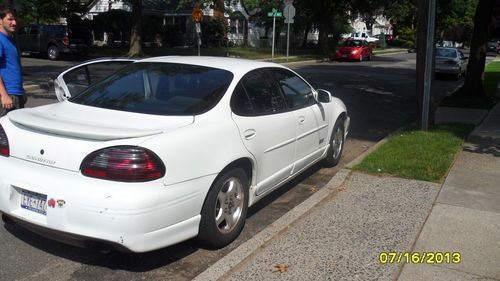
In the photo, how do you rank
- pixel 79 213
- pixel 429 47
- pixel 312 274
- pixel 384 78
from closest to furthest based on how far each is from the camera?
pixel 79 213, pixel 312 274, pixel 429 47, pixel 384 78

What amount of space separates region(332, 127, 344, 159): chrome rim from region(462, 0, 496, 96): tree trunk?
851 cm

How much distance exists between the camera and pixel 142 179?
336 centimetres

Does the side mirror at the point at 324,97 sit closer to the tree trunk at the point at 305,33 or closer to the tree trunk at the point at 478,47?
the tree trunk at the point at 478,47

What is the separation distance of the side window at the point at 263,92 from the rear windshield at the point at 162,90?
27cm

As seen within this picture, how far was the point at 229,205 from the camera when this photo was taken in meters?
4.21

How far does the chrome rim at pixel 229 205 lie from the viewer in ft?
13.4

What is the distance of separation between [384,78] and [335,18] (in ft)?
79.0

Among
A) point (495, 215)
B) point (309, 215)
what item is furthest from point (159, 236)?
point (495, 215)

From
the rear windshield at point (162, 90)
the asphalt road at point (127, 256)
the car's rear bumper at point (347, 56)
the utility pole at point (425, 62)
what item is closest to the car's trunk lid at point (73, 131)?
the rear windshield at point (162, 90)

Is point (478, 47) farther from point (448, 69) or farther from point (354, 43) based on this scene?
point (354, 43)

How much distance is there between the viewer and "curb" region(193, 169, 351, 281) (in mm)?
3648

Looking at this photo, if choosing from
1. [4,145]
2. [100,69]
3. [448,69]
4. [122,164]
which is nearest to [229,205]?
[122,164]

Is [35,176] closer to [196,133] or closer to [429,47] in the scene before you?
[196,133]

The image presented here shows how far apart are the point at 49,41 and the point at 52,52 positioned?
22.3 inches
